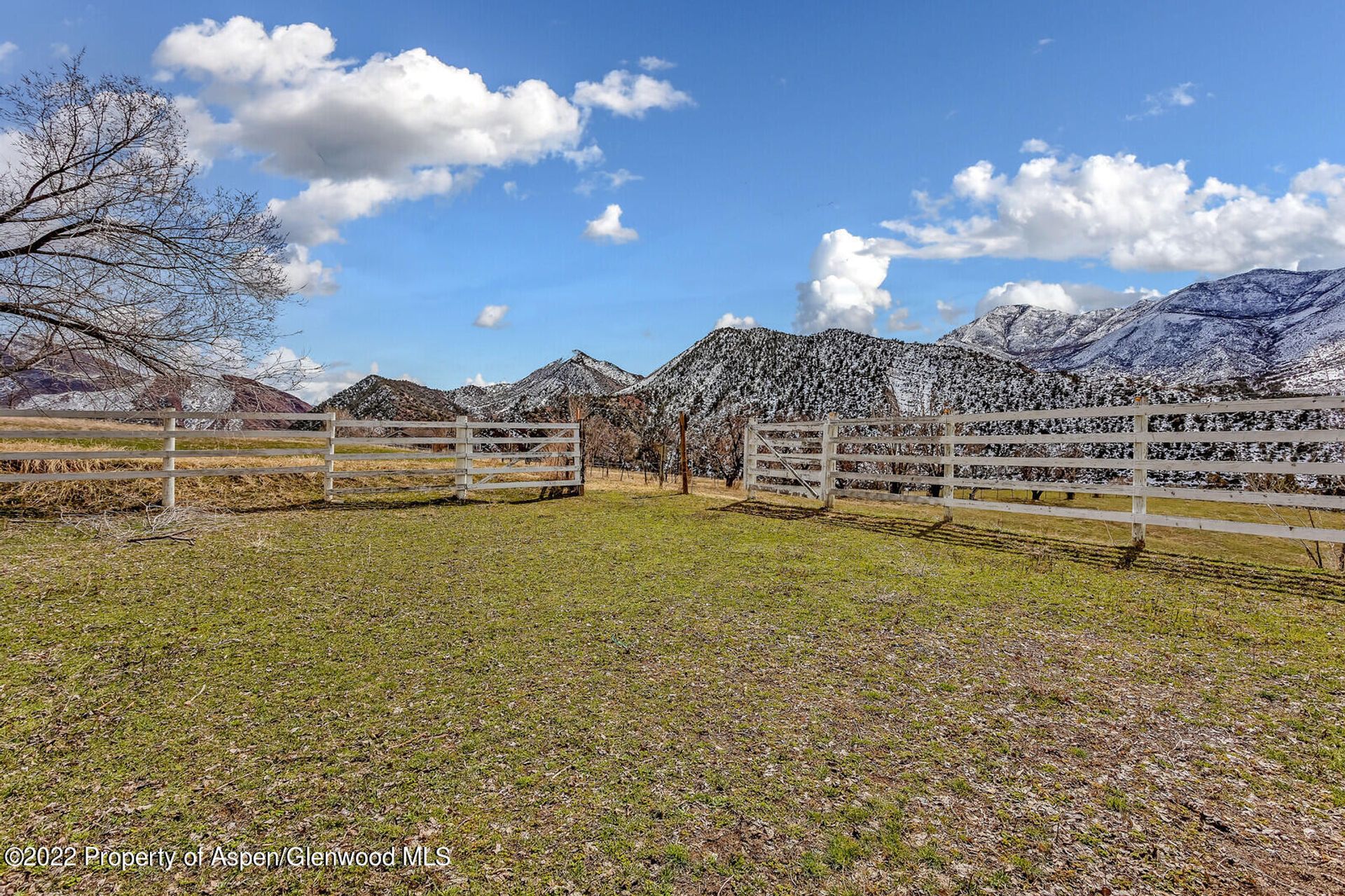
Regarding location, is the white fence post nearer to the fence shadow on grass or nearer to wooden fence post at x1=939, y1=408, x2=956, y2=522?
the fence shadow on grass

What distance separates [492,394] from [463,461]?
3591 centimetres

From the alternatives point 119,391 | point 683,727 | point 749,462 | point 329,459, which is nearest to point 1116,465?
point 683,727

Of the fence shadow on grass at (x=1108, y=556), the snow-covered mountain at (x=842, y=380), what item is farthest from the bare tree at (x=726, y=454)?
the fence shadow on grass at (x=1108, y=556)

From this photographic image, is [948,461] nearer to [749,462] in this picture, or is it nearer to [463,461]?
[749,462]

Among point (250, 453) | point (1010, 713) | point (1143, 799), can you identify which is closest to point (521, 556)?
point (1010, 713)

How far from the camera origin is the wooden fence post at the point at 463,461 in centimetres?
1166

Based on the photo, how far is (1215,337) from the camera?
47125 mm

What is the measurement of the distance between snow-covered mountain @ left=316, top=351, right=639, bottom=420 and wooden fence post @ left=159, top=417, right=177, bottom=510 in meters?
10.1

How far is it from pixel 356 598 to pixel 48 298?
777 centimetres

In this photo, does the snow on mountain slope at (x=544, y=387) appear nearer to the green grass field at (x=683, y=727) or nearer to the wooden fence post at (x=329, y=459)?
the wooden fence post at (x=329, y=459)

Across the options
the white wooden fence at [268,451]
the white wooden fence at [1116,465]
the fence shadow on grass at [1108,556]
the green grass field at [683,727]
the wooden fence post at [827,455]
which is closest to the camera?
the green grass field at [683,727]

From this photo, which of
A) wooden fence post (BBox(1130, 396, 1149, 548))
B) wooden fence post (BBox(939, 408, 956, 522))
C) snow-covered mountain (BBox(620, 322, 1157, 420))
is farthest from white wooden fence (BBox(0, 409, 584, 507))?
snow-covered mountain (BBox(620, 322, 1157, 420))

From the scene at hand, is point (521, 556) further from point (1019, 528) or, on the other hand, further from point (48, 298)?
point (48, 298)

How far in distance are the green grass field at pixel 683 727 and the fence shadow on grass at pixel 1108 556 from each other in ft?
0.35
